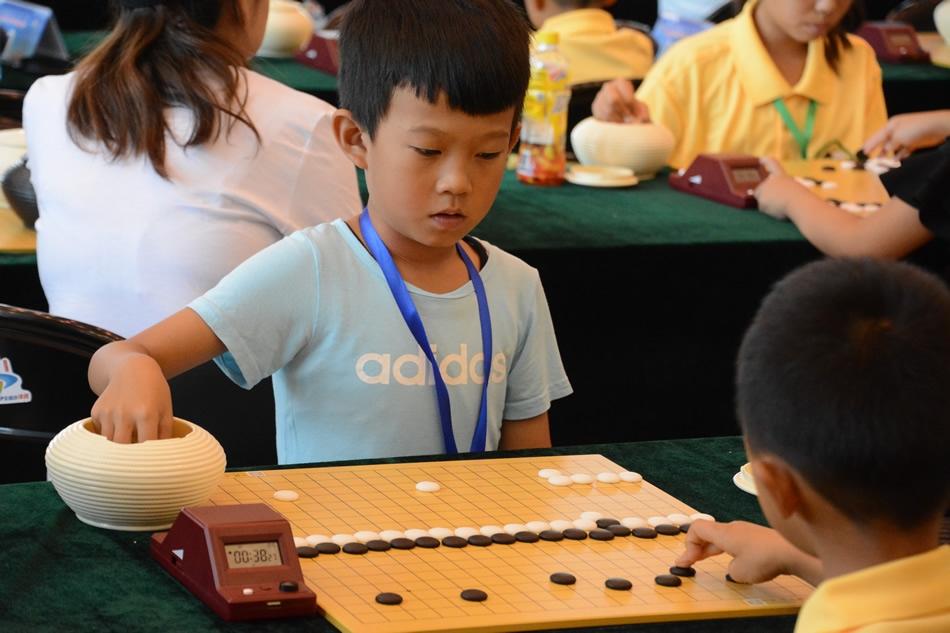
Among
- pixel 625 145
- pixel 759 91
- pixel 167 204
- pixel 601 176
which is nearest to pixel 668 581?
pixel 167 204

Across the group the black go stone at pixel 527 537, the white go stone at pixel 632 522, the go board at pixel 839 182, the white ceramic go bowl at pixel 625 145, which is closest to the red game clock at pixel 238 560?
the black go stone at pixel 527 537

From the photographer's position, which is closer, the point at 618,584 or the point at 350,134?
the point at 618,584

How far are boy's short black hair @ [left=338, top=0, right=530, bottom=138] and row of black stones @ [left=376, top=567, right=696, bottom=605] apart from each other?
0.60 metres

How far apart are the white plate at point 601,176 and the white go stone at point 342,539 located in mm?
1988

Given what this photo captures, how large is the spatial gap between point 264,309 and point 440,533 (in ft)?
1.41

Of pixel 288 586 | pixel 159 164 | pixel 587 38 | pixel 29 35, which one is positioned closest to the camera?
pixel 288 586

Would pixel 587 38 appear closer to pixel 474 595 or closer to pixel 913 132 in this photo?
pixel 913 132

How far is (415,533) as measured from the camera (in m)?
1.40

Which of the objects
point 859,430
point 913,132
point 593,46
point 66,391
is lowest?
point 593,46

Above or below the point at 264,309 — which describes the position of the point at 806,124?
below

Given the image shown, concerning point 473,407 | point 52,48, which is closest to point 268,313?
point 473,407

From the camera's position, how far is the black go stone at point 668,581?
1.32 metres

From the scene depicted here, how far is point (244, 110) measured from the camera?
227cm

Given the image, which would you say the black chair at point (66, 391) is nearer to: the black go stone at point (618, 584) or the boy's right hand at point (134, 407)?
the boy's right hand at point (134, 407)
